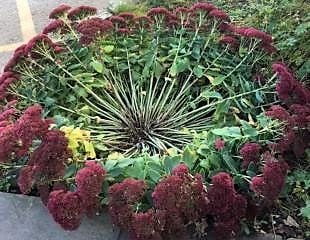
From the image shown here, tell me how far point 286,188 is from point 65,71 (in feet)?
4.86

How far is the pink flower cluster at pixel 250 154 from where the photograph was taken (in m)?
2.97

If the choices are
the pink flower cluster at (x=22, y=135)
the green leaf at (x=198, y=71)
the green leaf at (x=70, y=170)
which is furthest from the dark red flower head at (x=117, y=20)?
the green leaf at (x=70, y=170)

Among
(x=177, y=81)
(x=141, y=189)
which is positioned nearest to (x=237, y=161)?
(x=141, y=189)

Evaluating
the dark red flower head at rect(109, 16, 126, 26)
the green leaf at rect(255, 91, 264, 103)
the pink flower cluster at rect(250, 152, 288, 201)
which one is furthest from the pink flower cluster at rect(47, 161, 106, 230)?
the dark red flower head at rect(109, 16, 126, 26)

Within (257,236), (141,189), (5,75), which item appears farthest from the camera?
(5,75)

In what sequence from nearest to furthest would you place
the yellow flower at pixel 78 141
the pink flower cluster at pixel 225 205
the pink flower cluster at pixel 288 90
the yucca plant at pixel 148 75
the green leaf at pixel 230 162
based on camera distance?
the pink flower cluster at pixel 225 205 → the green leaf at pixel 230 162 → the yellow flower at pixel 78 141 → the pink flower cluster at pixel 288 90 → the yucca plant at pixel 148 75

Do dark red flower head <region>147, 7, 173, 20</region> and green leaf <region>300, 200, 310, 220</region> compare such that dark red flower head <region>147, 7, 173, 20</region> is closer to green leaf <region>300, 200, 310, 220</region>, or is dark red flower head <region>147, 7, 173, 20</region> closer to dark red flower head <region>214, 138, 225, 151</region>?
dark red flower head <region>214, 138, 225, 151</region>

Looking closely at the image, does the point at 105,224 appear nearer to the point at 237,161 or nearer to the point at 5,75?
the point at 237,161

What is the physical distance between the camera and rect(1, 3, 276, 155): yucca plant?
3508 mm

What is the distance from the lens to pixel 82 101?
3.66 meters

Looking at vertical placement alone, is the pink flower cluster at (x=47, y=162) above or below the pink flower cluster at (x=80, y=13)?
below

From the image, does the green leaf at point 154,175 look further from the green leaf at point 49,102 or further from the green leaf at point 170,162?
the green leaf at point 49,102

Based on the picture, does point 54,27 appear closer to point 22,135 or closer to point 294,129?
point 22,135

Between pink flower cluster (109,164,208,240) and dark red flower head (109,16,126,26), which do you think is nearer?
pink flower cluster (109,164,208,240)
